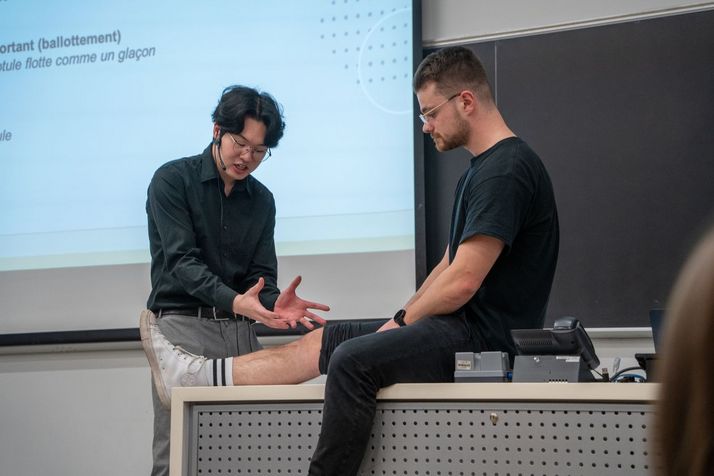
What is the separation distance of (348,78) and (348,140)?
234 mm

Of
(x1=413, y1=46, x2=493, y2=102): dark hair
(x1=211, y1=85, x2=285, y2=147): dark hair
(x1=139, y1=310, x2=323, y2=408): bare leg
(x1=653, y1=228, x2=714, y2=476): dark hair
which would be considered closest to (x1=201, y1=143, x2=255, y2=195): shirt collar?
(x1=211, y1=85, x2=285, y2=147): dark hair

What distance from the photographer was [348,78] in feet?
10.6

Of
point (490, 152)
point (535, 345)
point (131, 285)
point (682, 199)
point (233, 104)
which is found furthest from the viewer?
point (131, 285)

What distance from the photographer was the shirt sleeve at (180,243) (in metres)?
2.21

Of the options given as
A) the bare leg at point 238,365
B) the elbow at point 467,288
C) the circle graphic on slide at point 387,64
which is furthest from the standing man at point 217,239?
the circle graphic on slide at point 387,64

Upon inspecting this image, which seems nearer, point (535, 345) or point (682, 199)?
point (535, 345)

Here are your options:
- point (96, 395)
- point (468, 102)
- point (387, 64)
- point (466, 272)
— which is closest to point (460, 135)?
point (468, 102)

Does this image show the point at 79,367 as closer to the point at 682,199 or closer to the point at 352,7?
the point at 352,7

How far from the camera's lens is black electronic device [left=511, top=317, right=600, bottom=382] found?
179cm

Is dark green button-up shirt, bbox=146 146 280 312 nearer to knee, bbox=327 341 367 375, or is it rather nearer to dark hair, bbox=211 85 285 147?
dark hair, bbox=211 85 285 147

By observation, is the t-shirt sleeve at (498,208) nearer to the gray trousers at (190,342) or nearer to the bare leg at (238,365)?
the bare leg at (238,365)

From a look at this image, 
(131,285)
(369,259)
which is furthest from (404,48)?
(131,285)

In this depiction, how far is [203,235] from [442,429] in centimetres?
95

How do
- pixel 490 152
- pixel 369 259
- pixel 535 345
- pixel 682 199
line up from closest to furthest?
A: pixel 535 345 → pixel 490 152 → pixel 682 199 → pixel 369 259
